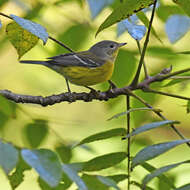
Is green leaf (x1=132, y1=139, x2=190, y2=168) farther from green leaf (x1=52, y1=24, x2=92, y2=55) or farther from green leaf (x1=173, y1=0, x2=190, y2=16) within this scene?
green leaf (x1=52, y1=24, x2=92, y2=55)

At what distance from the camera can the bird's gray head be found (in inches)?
175

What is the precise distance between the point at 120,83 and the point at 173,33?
0.50m

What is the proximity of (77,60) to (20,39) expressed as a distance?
200 cm

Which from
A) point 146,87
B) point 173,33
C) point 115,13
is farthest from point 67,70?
point 115,13

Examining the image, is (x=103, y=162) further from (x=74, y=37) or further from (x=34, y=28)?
(x=74, y=37)

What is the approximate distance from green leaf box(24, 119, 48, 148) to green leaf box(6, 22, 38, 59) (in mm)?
988

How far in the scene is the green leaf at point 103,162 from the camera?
1.93m

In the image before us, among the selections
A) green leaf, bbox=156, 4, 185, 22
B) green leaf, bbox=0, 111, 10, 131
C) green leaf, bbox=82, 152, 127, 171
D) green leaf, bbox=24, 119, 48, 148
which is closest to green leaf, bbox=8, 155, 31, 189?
green leaf, bbox=82, 152, 127, 171

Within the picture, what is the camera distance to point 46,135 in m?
2.82

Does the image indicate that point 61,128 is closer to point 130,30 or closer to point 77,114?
point 77,114

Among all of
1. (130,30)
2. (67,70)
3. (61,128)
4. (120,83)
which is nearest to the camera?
(130,30)

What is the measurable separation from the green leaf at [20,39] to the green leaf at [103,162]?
58 centimetres

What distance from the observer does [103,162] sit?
1.97 metres

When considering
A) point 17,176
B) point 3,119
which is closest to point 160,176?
point 17,176
